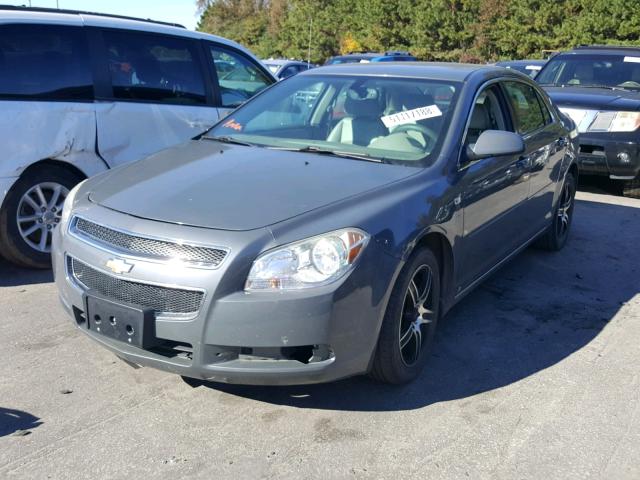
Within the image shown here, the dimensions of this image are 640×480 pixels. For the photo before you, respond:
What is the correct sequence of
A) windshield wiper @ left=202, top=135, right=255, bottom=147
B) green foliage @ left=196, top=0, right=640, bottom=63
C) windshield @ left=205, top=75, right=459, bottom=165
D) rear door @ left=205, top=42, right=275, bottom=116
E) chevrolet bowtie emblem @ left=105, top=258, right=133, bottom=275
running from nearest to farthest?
chevrolet bowtie emblem @ left=105, top=258, right=133, bottom=275 < windshield @ left=205, top=75, right=459, bottom=165 < windshield wiper @ left=202, top=135, right=255, bottom=147 < rear door @ left=205, top=42, right=275, bottom=116 < green foliage @ left=196, top=0, right=640, bottom=63

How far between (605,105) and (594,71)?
5.21ft

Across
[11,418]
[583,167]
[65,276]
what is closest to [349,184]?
[65,276]

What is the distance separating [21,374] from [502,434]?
249 cm

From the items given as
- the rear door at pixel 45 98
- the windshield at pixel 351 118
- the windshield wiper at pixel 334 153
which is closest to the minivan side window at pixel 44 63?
the rear door at pixel 45 98

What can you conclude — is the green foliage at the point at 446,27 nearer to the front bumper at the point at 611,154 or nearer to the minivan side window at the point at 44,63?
the front bumper at the point at 611,154

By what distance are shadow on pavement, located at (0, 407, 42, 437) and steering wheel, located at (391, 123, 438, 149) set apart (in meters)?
2.53

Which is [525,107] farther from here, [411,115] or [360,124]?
[360,124]

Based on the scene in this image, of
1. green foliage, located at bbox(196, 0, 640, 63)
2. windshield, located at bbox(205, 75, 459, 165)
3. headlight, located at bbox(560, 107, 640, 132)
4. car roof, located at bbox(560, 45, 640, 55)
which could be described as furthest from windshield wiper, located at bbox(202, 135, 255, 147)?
green foliage, located at bbox(196, 0, 640, 63)

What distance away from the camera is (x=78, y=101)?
211 inches

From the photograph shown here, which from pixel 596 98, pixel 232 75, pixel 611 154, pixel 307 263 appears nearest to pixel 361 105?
pixel 307 263

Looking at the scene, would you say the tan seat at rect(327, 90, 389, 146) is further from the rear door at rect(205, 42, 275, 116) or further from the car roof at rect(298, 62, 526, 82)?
the rear door at rect(205, 42, 275, 116)

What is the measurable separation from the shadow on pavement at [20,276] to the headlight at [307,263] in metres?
2.85

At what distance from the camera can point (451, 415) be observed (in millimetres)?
3336

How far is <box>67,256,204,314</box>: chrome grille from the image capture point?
290 cm
